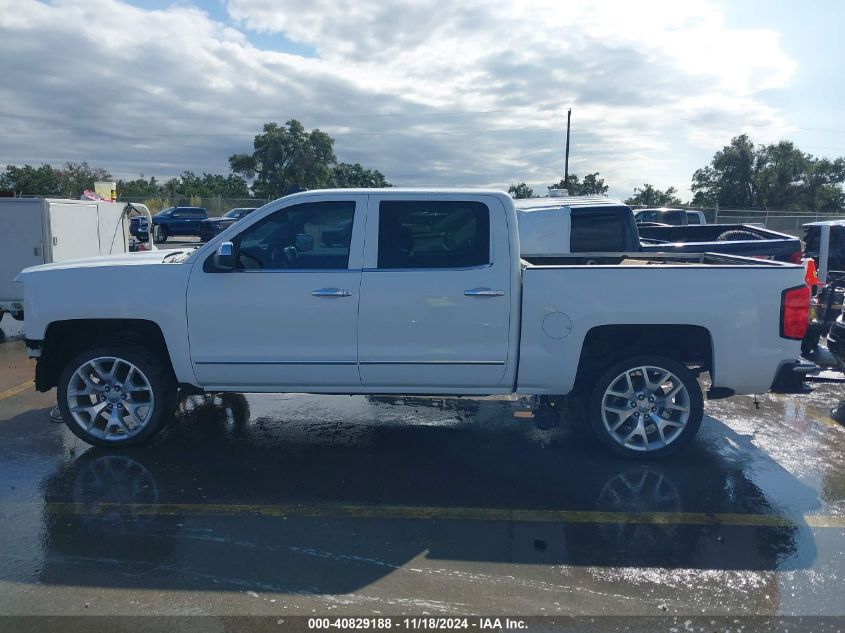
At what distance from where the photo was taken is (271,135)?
42406mm

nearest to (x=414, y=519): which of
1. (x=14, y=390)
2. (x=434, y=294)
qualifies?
(x=434, y=294)

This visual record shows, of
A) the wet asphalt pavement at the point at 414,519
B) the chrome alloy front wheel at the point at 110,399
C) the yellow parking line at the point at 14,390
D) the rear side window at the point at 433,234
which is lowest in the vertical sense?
the wet asphalt pavement at the point at 414,519

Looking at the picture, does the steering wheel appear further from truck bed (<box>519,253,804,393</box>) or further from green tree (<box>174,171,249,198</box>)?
green tree (<box>174,171,249,198</box>)

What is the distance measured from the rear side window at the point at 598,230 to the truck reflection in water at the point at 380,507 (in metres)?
3.46

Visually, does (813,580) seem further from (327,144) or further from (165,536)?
(327,144)

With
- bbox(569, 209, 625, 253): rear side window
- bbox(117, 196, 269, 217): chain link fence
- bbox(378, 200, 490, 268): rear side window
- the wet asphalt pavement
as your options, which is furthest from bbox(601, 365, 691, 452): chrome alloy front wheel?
bbox(117, 196, 269, 217): chain link fence

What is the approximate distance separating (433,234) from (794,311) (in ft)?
8.70

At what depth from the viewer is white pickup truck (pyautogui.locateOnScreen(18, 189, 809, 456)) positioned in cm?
505

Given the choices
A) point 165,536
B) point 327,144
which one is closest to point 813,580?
point 165,536

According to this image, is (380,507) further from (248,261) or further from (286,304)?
(248,261)

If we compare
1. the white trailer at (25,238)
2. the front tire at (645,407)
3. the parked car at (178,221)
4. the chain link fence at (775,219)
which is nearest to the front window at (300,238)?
the front tire at (645,407)

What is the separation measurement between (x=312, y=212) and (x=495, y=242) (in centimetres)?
138

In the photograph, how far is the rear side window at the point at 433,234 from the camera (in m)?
5.18

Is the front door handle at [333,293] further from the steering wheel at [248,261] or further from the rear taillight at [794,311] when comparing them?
the rear taillight at [794,311]
